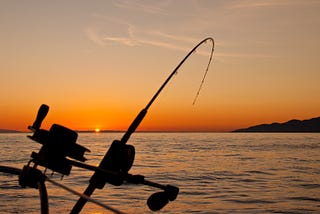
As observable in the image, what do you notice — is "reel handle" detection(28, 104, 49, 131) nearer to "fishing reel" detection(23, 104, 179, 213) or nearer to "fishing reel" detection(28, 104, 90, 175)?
"fishing reel" detection(23, 104, 179, 213)

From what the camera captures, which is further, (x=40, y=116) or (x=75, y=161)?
(x=40, y=116)

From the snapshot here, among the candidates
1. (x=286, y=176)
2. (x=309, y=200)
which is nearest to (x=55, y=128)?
(x=309, y=200)

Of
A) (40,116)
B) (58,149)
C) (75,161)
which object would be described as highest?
(40,116)

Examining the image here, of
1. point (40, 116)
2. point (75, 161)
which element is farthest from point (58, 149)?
point (40, 116)

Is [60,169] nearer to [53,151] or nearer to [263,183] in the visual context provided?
[53,151]

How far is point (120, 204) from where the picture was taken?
68.3 ft

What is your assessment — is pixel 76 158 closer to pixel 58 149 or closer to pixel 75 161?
pixel 75 161

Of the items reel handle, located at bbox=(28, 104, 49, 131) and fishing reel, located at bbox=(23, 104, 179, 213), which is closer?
fishing reel, located at bbox=(23, 104, 179, 213)

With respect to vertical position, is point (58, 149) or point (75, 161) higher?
point (58, 149)

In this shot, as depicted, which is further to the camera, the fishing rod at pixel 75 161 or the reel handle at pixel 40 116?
the reel handle at pixel 40 116

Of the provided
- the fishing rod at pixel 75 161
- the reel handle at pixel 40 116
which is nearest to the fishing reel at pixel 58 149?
the fishing rod at pixel 75 161

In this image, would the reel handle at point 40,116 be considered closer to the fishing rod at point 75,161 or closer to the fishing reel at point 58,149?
the fishing rod at point 75,161

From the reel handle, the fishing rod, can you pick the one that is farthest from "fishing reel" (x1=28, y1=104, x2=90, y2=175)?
the reel handle

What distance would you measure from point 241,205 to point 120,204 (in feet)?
19.1
